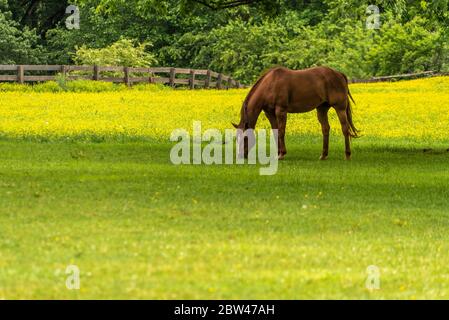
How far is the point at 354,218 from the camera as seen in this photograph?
18781 mm

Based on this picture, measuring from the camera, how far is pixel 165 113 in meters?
46.5

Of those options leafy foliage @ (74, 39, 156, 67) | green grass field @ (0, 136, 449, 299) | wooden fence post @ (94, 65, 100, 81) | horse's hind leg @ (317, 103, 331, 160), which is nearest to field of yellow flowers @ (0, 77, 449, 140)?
wooden fence post @ (94, 65, 100, 81)

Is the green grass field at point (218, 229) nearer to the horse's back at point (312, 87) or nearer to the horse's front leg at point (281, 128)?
the horse's front leg at point (281, 128)

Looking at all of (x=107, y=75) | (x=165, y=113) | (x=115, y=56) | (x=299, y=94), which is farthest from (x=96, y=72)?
(x=299, y=94)

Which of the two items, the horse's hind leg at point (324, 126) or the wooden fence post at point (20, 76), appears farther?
the wooden fence post at point (20, 76)

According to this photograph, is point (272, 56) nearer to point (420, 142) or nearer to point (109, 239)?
point (420, 142)

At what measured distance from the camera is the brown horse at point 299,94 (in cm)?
2975

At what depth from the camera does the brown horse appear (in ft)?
97.6

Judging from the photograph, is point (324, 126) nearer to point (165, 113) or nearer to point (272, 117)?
point (272, 117)

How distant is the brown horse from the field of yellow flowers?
26.9ft

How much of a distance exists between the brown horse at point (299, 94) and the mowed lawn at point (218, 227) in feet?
3.19

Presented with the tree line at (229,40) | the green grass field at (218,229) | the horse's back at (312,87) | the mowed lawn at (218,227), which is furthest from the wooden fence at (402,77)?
the green grass field at (218,229)

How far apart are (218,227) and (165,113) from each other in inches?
1166

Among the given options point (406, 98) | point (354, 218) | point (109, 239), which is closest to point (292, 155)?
point (354, 218)
